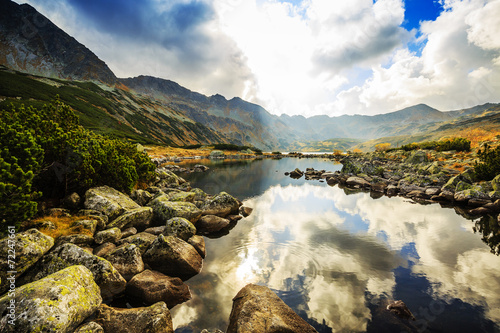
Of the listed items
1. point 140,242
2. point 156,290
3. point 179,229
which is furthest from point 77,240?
point 179,229

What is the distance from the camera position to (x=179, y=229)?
51.2ft

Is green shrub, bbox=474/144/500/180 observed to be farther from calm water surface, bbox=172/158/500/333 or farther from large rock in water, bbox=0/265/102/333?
large rock in water, bbox=0/265/102/333

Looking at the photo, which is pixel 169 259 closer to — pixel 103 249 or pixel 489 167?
pixel 103 249

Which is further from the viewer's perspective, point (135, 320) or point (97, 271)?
point (97, 271)

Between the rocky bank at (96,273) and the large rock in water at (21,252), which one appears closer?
the rocky bank at (96,273)

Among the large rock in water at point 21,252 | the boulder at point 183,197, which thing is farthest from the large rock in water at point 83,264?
the boulder at point 183,197

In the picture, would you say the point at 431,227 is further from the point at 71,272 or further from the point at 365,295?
the point at 71,272

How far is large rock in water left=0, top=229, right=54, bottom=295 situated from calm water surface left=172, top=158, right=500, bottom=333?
667 cm

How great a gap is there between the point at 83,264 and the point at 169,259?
4037 mm

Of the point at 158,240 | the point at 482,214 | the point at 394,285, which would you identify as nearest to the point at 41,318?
the point at 158,240

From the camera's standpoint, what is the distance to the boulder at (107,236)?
12602 millimetres

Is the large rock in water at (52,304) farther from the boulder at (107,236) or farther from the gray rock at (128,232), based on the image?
the gray rock at (128,232)

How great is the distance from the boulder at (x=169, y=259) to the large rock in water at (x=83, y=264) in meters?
2.08

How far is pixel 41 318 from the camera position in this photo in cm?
602
